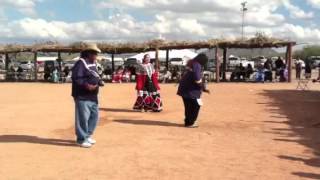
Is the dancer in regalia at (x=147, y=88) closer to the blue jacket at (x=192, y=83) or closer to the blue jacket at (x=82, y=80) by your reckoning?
the blue jacket at (x=192, y=83)

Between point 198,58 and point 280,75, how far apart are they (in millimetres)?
22754

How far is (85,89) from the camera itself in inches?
377

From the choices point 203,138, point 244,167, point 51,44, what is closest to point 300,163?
point 244,167

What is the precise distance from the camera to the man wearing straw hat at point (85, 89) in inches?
376

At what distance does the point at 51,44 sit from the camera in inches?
1467

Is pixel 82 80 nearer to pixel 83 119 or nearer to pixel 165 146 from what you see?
pixel 83 119

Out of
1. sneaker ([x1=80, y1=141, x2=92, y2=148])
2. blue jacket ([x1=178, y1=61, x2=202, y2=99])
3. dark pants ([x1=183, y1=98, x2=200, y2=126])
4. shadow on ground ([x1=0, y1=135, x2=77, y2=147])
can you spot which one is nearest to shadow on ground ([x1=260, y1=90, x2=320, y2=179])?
dark pants ([x1=183, y1=98, x2=200, y2=126])

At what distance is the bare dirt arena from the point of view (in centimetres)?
771

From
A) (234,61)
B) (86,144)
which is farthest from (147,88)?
(234,61)

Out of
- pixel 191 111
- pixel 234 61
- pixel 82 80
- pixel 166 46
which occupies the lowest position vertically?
pixel 191 111

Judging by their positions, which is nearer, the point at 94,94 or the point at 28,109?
the point at 94,94

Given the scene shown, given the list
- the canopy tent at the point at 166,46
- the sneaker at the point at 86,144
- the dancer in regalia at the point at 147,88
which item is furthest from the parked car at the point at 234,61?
the sneaker at the point at 86,144

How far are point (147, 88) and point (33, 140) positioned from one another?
5.35 m

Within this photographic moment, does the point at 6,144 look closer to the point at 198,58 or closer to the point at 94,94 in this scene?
the point at 94,94
